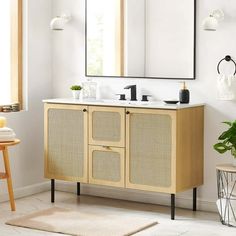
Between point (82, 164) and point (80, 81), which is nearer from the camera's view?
point (82, 164)

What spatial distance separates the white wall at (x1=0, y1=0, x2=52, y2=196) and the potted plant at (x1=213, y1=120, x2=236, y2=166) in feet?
6.09

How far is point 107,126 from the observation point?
534 centimetres

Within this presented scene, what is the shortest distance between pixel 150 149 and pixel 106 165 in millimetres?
443

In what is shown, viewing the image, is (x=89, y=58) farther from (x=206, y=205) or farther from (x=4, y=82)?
(x=206, y=205)

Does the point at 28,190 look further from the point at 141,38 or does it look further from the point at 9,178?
the point at 141,38

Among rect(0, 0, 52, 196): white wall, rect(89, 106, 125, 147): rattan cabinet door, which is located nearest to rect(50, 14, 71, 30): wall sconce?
rect(0, 0, 52, 196): white wall

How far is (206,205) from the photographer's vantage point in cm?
543

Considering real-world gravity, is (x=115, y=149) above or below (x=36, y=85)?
below

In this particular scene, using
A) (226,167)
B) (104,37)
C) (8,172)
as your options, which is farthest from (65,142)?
(226,167)

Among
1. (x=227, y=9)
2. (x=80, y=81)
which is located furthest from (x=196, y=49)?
(x=80, y=81)

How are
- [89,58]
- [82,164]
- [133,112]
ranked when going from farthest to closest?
1. [89,58]
2. [82,164]
3. [133,112]

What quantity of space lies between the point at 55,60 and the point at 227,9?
1.81m

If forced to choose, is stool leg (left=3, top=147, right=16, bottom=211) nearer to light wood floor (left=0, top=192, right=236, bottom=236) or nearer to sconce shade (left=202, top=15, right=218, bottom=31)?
light wood floor (left=0, top=192, right=236, bottom=236)

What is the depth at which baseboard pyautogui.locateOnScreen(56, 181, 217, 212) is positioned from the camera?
546 centimetres
